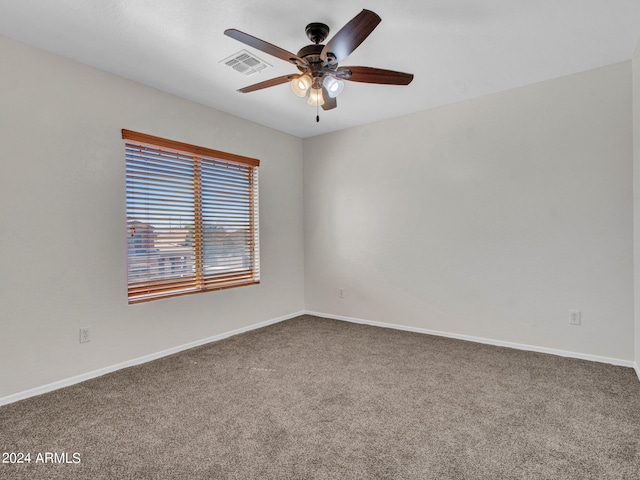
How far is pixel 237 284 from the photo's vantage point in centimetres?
398

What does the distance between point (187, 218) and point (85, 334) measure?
4.40 ft

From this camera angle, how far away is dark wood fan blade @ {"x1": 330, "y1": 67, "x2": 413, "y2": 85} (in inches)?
84.4

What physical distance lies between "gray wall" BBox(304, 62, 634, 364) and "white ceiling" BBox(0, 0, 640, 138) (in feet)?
1.27

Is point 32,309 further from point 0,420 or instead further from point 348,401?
point 348,401

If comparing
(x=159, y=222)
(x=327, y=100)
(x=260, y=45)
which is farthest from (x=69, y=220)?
(x=327, y=100)

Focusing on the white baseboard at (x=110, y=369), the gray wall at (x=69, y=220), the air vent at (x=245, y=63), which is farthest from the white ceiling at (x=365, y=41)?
the white baseboard at (x=110, y=369)

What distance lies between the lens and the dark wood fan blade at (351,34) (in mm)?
1657

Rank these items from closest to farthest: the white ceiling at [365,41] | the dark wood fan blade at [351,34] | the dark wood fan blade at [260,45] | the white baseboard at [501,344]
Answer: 1. the dark wood fan blade at [351,34]
2. the dark wood fan blade at [260,45]
3. the white ceiling at [365,41]
4. the white baseboard at [501,344]

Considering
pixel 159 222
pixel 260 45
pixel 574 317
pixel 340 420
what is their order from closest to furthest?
pixel 260 45, pixel 340 420, pixel 574 317, pixel 159 222

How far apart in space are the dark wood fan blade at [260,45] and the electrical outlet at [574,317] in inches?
122

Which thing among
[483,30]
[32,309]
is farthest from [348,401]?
[483,30]

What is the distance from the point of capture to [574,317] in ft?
9.99

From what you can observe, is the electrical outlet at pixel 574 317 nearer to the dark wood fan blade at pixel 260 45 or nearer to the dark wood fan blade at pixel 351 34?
the dark wood fan blade at pixel 351 34

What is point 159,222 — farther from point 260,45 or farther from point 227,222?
point 260,45
